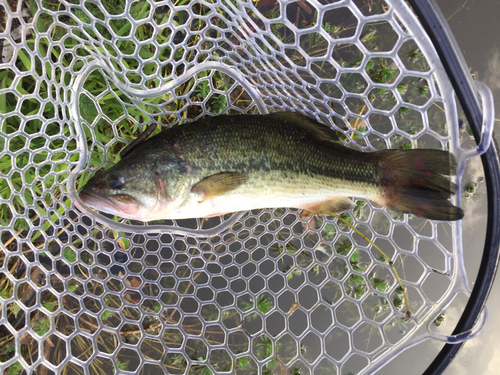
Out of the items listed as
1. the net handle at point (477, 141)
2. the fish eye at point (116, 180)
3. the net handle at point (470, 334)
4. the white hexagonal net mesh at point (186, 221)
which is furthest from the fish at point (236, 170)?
the net handle at point (470, 334)

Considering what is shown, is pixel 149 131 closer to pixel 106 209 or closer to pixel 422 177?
pixel 106 209

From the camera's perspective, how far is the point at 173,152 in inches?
85.4

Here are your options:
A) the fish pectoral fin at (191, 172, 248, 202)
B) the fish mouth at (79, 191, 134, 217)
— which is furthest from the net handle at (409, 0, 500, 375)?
the fish mouth at (79, 191, 134, 217)

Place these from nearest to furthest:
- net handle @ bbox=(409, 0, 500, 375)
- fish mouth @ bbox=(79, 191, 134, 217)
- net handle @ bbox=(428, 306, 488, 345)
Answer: net handle @ bbox=(409, 0, 500, 375), net handle @ bbox=(428, 306, 488, 345), fish mouth @ bbox=(79, 191, 134, 217)

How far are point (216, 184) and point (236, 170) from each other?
172 millimetres

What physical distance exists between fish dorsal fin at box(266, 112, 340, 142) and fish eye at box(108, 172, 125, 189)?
1.14 meters

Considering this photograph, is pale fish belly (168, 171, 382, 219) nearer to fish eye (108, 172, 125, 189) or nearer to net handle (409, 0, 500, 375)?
fish eye (108, 172, 125, 189)

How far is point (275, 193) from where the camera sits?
7.41 ft

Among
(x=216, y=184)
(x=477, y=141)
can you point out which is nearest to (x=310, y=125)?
(x=216, y=184)

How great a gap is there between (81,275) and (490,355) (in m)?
4.25

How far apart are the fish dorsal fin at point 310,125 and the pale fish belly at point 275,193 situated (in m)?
0.31

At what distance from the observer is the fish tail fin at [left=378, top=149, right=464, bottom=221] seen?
184 cm

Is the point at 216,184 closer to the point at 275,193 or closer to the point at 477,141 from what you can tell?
the point at 275,193

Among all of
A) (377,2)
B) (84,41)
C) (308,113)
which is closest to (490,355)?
(308,113)
